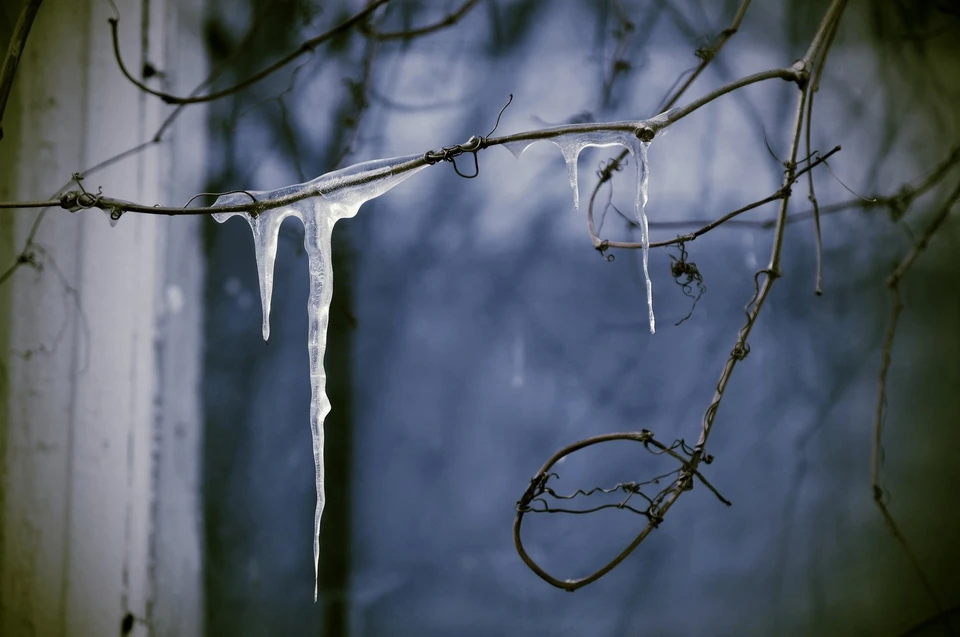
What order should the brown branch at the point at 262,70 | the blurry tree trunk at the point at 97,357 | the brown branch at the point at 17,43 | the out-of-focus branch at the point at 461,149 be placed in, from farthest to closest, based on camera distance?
the blurry tree trunk at the point at 97,357 < the brown branch at the point at 262,70 < the brown branch at the point at 17,43 < the out-of-focus branch at the point at 461,149

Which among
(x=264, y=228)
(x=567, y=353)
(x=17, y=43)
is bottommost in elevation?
(x=567, y=353)

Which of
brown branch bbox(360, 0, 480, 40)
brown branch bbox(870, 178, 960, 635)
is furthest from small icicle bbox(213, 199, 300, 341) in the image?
brown branch bbox(870, 178, 960, 635)

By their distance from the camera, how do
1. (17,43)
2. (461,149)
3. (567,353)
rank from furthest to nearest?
(567,353)
(17,43)
(461,149)

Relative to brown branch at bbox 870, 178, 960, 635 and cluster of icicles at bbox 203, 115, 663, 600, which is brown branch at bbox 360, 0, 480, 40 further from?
brown branch at bbox 870, 178, 960, 635

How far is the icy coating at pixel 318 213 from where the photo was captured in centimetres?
97

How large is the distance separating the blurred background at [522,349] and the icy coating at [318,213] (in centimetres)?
56

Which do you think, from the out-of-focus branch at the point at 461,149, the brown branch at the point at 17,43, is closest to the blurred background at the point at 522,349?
the brown branch at the point at 17,43

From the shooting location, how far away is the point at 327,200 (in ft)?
3.26

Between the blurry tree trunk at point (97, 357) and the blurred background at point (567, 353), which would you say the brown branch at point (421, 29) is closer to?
the blurred background at point (567, 353)

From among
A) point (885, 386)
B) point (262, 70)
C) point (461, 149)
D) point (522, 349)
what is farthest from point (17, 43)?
point (885, 386)

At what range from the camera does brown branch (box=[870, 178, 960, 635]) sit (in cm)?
150

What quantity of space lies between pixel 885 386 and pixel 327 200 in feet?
4.55

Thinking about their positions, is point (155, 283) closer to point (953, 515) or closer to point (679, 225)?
point (679, 225)

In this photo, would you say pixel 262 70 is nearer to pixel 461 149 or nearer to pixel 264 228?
pixel 264 228
